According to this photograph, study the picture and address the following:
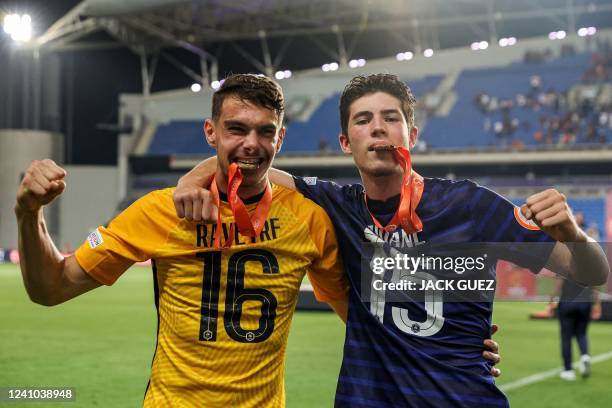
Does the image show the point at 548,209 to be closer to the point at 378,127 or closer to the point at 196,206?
the point at 378,127

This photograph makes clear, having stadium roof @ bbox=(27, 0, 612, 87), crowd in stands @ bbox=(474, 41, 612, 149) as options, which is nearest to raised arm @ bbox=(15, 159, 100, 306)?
crowd in stands @ bbox=(474, 41, 612, 149)

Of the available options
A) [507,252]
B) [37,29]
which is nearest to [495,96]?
[37,29]

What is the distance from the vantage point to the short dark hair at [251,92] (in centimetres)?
274

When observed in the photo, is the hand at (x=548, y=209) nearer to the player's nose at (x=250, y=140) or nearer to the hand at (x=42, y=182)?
the player's nose at (x=250, y=140)

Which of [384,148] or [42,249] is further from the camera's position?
[384,148]

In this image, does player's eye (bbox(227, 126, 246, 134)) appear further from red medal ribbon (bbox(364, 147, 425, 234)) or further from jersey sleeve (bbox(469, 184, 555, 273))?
jersey sleeve (bbox(469, 184, 555, 273))

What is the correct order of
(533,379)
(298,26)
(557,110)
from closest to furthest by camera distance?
(533,379)
(557,110)
(298,26)

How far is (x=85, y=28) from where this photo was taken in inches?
1353

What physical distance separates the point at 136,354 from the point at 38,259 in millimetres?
7262

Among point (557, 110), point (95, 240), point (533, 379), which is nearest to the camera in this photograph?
point (95, 240)

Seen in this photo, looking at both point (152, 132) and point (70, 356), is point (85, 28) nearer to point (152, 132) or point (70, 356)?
point (152, 132)

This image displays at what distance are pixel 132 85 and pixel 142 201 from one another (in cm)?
3772

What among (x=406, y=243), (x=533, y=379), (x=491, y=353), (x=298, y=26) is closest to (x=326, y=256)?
(x=406, y=243)

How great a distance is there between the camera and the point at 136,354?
9.50m
